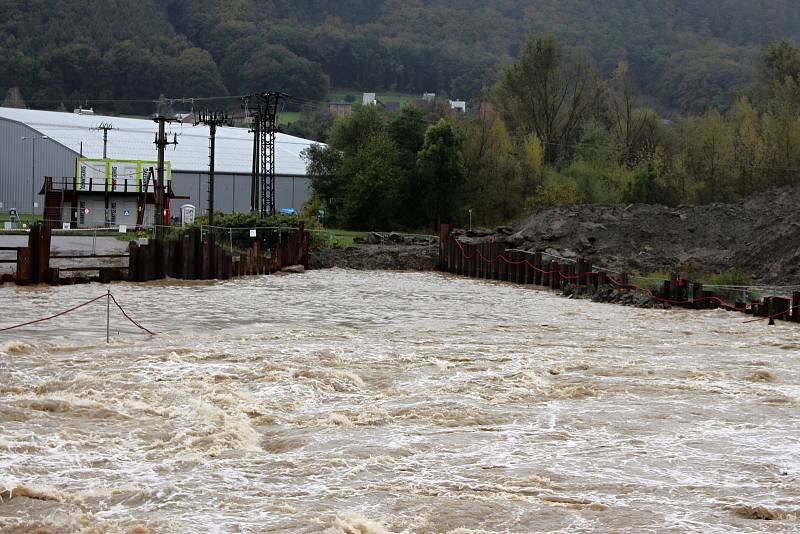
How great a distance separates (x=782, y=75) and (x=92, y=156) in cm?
5637

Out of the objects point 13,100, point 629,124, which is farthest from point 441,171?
point 13,100

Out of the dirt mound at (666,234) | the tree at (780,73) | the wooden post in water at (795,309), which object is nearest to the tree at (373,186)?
the dirt mound at (666,234)

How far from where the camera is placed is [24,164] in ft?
273

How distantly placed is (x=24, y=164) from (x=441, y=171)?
33845 millimetres

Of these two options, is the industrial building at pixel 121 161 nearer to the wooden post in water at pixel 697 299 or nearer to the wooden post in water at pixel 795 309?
the wooden post in water at pixel 697 299

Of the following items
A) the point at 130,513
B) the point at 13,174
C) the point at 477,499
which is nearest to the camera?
the point at 130,513

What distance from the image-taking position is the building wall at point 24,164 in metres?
82.1

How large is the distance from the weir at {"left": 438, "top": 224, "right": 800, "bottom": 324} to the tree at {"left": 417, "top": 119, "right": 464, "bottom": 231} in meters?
15.2

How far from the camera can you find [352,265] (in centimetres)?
5228

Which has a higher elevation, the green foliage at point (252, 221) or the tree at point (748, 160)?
the tree at point (748, 160)

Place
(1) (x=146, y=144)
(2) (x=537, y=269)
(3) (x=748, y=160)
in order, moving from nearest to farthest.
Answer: (2) (x=537, y=269) → (3) (x=748, y=160) → (1) (x=146, y=144)

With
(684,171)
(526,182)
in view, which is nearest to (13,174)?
(526,182)

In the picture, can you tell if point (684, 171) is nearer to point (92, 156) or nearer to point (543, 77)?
point (543, 77)

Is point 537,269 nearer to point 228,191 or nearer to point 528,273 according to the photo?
point 528,273
